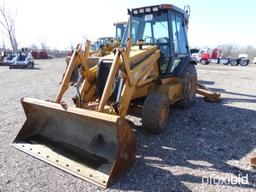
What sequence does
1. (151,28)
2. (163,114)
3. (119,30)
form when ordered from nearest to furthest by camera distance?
(163,114)
(151,28)
(119,30)

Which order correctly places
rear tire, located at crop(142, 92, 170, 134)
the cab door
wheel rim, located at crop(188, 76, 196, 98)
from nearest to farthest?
1. rear tire, located at crop(142, 92, 170, 134)
2. the cab door
3. wheel rim, located at crop(188, 76, 196, 98)

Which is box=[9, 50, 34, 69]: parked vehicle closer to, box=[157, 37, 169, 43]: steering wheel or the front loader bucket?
box=[157, 37, 169, 43]: steering wheel

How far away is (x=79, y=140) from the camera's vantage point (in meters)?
4.10

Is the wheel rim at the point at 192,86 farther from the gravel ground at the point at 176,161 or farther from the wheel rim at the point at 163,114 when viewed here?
the wheel rim at the point at 163,114

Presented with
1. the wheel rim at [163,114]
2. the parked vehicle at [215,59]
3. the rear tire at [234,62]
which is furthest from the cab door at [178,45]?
the rear tire at [234,62]

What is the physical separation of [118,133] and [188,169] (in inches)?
48.8

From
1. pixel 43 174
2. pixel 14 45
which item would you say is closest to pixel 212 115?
pixel 43 174

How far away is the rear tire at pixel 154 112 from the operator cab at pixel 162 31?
1.18m

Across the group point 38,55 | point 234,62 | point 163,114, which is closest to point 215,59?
point 234,62

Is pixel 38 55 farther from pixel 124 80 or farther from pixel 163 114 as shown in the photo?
pixel 124 80

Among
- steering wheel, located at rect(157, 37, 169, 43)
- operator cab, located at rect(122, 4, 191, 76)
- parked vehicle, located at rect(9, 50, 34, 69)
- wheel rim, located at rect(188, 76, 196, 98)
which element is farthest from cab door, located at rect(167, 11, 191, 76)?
parked vehicle, located at rect(9, 50, 34, 69)

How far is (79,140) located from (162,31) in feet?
10.5

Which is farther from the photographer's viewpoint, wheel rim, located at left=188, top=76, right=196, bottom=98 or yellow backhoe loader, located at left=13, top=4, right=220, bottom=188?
wheel rim, located at left=188, top=76, right=196, bottom=98

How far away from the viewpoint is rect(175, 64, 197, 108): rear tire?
6.38 m
